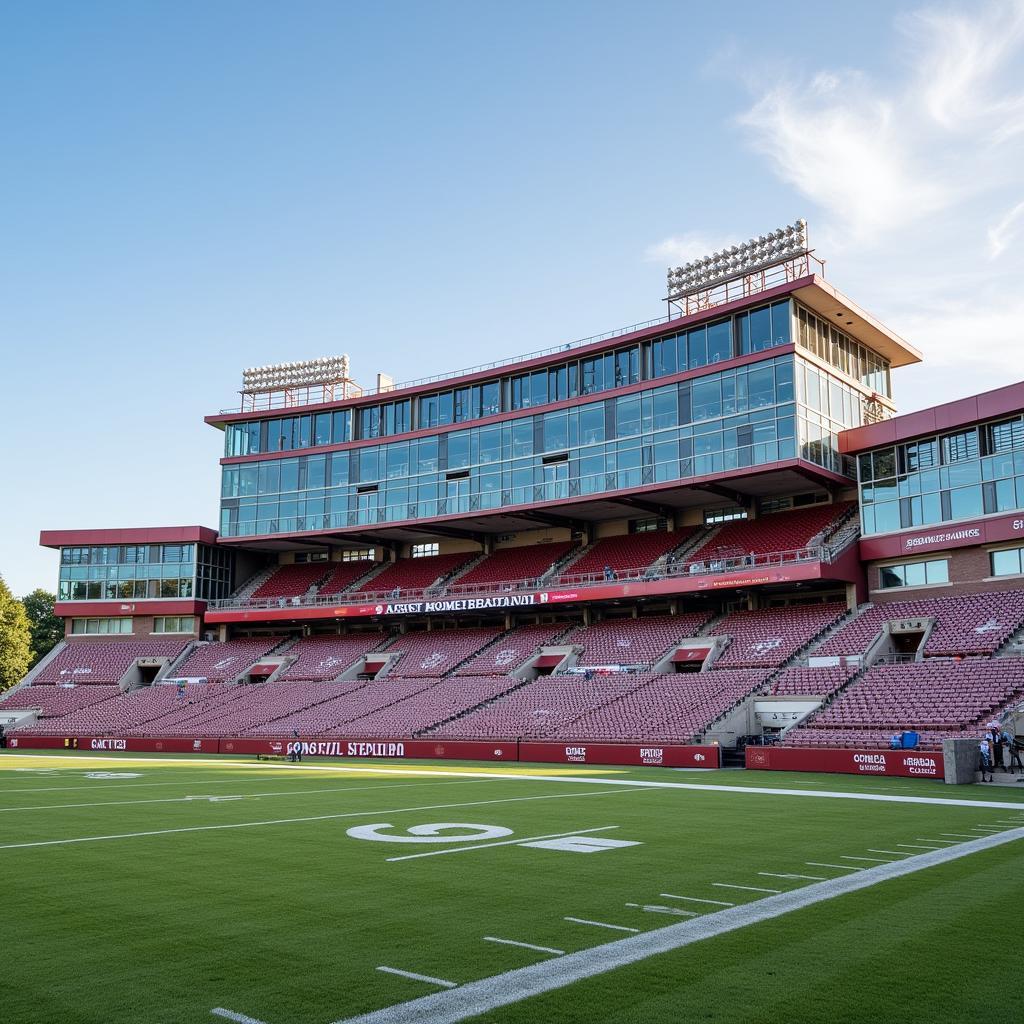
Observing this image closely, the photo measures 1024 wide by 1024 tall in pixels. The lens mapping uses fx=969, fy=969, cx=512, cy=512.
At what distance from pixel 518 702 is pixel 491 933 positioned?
121 feet

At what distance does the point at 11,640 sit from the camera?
75750 mm

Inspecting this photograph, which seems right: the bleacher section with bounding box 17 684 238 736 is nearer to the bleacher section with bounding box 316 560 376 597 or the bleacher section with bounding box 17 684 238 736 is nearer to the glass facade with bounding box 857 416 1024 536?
the bleacher section with bounding box 316 560 376 597

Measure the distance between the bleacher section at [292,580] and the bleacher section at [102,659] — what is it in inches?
266

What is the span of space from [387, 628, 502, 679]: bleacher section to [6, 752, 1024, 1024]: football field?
33.9m

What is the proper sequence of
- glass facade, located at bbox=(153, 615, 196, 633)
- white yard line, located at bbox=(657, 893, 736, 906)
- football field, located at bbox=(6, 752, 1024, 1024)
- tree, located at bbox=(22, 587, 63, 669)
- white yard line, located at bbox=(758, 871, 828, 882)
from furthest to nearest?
tree, located at bbox=(22, 587, 63, 669), glass facade, located at bbox=(153, 615, 196, 633), white yard line, located at bbox=(758, 871, 828, 882), white yard line, located at bbox=(657, 893, 736, 906), football field, located at bbox=(6, 752, 1024, 1024)

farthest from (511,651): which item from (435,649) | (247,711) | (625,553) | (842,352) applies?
(842,352)

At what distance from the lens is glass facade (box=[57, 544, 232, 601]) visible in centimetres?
6881

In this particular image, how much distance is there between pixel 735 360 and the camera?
158 ft

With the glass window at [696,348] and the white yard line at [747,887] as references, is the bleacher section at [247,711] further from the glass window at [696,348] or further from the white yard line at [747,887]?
the white yard line at [747,887]

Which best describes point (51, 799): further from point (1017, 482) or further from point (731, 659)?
point (1017, 482)

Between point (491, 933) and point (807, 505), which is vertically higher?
point (807, 505)

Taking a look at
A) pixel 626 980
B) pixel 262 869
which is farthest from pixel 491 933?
pixel 262 869

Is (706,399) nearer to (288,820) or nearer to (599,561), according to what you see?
(599,561)

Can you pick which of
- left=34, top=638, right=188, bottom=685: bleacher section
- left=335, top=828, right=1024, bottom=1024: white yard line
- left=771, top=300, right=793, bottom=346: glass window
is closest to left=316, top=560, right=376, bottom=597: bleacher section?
left=34, top=638, right=188, bottom=685: bleacher section
